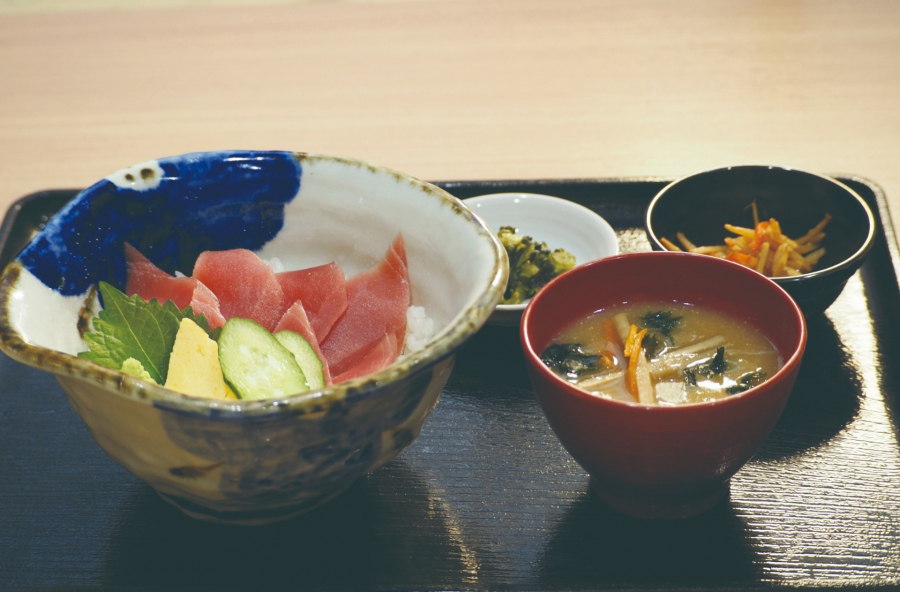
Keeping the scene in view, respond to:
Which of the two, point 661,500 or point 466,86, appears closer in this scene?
point 661,500

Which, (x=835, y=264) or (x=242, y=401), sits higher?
(x=242, y=401)

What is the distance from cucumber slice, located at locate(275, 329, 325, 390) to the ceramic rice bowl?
0.12 metres

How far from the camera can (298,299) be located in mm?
1108

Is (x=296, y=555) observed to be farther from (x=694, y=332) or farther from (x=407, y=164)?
(x=407, y=164)

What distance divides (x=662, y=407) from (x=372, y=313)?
1.43 ft

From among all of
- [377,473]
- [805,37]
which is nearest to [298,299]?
[377,473]

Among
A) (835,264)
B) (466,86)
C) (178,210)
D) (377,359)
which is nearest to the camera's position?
(377,359)

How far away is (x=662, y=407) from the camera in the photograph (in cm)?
→ 79

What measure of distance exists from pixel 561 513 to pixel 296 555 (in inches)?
12.1

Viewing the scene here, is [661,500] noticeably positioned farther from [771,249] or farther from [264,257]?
[264,257]

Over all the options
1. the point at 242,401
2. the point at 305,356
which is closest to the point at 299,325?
the point at 305,356

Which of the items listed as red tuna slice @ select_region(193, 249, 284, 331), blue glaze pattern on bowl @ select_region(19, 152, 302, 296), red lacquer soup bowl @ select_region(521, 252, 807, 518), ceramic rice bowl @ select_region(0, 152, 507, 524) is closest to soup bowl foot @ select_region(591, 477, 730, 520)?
red lacquer soup bowl @ select_region(521, 252, 807, 518)

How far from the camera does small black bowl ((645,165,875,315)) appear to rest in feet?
4.16

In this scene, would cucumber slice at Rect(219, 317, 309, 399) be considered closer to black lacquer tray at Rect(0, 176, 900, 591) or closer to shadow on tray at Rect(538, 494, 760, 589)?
black lacquer tray at Rect(0, 176, 900, 591)
